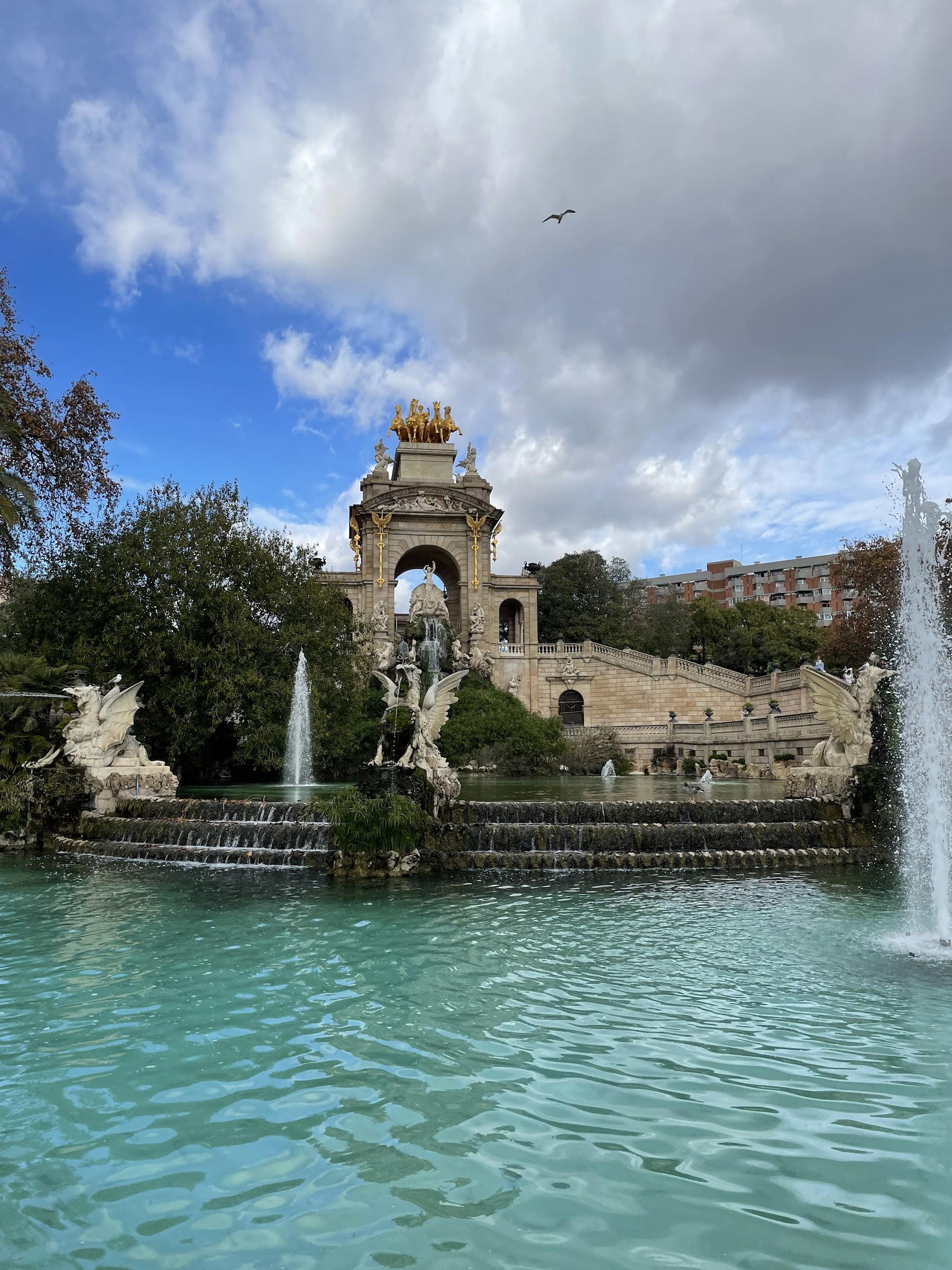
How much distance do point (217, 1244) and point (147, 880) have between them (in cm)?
893

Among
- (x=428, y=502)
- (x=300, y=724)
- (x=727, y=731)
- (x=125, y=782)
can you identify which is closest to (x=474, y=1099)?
(x=125, y=782)

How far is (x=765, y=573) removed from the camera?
319ft

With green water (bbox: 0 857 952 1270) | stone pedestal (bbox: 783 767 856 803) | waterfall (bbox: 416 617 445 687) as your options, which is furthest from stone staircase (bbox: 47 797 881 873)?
waterfall (bbox: 416 617 445 687)

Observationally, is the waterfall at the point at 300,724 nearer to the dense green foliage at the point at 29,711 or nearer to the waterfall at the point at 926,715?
the dense green foliage at the point at 29,711

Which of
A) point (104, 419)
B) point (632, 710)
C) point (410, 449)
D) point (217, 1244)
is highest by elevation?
point (410, 449)

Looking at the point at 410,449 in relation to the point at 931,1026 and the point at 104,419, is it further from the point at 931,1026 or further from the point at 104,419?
the point at 931,1026

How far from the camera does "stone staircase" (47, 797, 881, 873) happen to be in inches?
493

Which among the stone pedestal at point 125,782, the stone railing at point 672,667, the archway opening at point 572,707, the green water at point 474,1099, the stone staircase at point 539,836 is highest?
the stone railing at point 672,667

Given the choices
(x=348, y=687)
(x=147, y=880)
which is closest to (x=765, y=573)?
(x=348, y=687)

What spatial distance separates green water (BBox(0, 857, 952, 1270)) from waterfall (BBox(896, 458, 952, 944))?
1055 mm

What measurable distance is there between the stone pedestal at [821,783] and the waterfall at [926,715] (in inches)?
44.8

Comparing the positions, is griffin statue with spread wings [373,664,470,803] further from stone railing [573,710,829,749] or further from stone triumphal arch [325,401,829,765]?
stone triumphal arch [325,401,829,765]

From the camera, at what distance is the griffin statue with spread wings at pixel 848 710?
14703 millimetres

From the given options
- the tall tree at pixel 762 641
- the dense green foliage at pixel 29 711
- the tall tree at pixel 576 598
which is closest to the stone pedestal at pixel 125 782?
the dense green foliage at pixel 29 711
